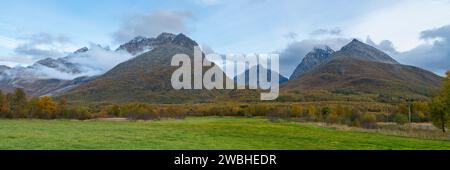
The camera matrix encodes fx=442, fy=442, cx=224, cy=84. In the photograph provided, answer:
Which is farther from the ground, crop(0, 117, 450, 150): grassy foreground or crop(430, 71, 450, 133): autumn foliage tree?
crop(430, 71, 450, 133): autumn foliage tree

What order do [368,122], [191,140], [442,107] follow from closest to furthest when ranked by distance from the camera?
[191,140] < [442,107] < [368,122]

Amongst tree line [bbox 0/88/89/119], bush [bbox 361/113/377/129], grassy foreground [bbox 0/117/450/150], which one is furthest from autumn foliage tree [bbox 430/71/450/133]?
tree line [bbox 0/88/89/119]

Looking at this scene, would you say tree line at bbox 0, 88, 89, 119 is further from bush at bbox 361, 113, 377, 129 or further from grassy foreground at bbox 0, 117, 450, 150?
grassy foreground at bbox 0, 117, 450, 150

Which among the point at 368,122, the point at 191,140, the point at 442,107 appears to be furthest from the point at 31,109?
the point at 442,107

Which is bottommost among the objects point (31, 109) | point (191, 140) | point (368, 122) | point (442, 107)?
point (191, 140)

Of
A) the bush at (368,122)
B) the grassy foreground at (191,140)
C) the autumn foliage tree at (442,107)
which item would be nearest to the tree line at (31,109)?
the bush at (368,122)

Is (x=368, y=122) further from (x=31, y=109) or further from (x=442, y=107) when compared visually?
(x=31, y=109)

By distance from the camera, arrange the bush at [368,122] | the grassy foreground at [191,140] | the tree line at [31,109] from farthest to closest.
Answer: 1. the tree line at [31,109]
2. the bush at [368,122]
3. the grassy foreground at [191,140]

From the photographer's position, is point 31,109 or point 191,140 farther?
point 31,109

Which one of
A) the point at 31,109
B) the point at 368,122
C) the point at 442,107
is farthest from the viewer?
the point at 31,109

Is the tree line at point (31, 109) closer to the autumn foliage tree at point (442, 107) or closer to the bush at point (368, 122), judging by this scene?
the bush at point (368, 122)

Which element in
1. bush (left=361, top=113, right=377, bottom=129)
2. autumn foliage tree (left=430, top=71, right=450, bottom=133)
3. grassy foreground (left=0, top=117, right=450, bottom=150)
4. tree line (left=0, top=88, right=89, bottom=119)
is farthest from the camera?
tree line (left=0, top=88, right=89, bottom=119)
